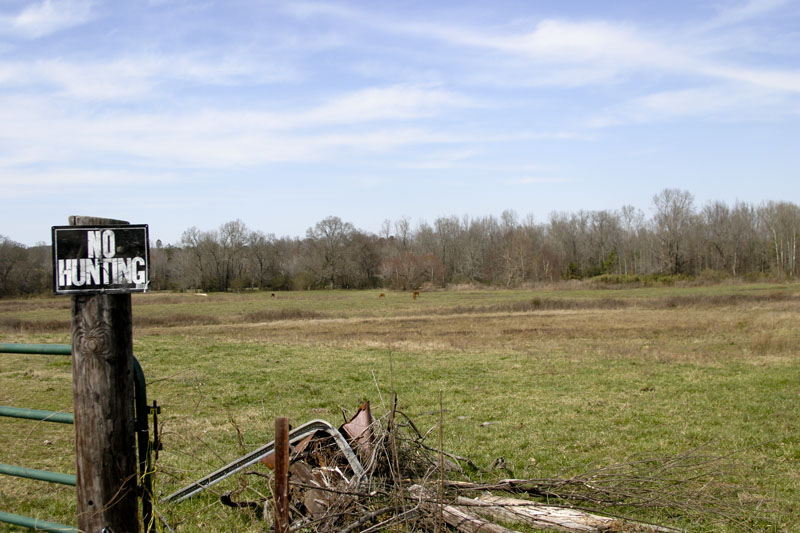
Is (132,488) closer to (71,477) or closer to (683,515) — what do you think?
(71,477)

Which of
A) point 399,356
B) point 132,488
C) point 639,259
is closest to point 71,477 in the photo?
point 132,488

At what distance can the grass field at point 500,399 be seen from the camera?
585 cm

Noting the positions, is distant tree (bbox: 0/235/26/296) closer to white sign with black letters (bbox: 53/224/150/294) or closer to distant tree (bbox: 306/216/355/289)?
distant tree (bbox: 306/216/355/289)

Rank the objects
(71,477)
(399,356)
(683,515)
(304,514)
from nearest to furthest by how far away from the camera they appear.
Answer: (71,477), (304,514), (683,515), (399,356)

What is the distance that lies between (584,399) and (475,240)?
11547 cm

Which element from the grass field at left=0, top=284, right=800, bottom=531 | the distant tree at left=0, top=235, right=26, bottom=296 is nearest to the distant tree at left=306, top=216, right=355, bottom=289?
the distant tree at left=0, top=235, right=26, bottom=296

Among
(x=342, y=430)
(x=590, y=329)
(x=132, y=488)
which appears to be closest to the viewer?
(x=132, y=488)

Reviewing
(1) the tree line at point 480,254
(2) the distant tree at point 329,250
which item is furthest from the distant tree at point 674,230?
(2) the distant tree at point 329,250

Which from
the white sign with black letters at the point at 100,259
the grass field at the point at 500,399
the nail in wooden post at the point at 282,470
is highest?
the white sign with black letters at the point at 100,259

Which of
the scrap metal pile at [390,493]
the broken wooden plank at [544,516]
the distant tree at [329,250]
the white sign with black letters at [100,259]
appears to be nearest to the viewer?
the white sign with black letters at [100,259]

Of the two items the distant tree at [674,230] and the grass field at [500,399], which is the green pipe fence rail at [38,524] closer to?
the grass field at [500,399]

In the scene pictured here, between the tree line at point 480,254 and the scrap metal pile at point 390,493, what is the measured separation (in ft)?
272

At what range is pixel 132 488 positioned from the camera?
3076mm

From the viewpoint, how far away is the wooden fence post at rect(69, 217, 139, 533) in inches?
117
